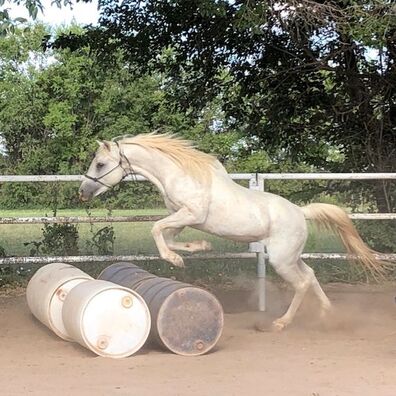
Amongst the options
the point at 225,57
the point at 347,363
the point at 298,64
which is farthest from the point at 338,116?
the point at 347,363

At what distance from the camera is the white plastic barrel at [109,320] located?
16.0 feet

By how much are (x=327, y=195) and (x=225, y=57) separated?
2.81 meters

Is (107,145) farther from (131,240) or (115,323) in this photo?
(131,240)

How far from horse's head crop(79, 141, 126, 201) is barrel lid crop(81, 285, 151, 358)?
1.25m

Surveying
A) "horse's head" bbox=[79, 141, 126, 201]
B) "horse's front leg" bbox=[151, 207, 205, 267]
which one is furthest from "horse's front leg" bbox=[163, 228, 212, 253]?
"horse's head" bbox=[79, 141, 126, 201]

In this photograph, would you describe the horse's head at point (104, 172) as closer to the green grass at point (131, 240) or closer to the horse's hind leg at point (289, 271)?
the horse's hind leg at point (289, 271)

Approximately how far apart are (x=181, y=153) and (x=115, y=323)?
1753 millimetres

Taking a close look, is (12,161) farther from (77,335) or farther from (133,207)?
(77,335)

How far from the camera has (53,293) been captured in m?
5.65

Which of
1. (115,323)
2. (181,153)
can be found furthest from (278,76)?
(115,323)

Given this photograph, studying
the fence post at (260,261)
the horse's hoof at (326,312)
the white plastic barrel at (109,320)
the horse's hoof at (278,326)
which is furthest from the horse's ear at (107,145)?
the horse's hoof at (326,312)

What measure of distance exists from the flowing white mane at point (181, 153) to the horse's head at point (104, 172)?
149 mm

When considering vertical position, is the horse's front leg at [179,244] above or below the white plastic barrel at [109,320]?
above

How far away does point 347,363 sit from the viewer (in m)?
4.75
